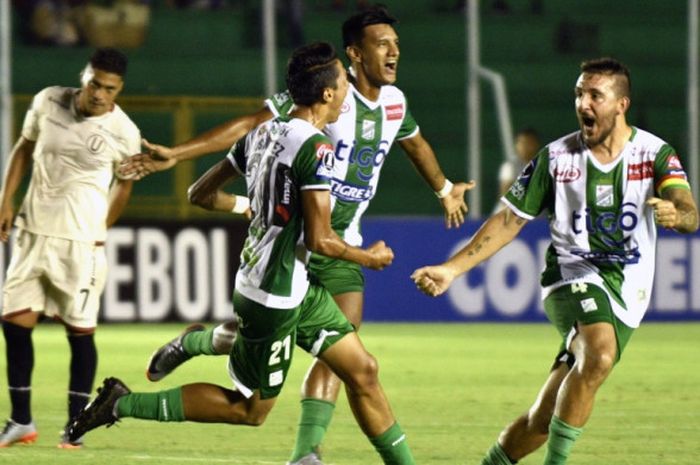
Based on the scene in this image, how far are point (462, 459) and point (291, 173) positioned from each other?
7.51ft

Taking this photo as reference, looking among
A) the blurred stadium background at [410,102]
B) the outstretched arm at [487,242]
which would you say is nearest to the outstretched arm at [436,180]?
the outstretched arm at [487,242]

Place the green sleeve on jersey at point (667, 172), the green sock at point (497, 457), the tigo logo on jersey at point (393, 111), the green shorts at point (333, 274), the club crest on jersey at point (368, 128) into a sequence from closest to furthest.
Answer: the green sleeve on jersey at point (667, 172) → the green sock at point (497, 457) → the green shorts at point (333, 274) → the club crest on jersey at point (368, 128) → the tigo logo on jersey at point (393, 111)

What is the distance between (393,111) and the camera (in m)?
9.22

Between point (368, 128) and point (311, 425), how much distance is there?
63.2 inches

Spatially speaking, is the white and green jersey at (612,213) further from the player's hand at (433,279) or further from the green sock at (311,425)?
the green sock at (311,425)

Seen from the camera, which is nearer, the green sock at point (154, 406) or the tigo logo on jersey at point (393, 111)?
the green sock at point (154, 406)

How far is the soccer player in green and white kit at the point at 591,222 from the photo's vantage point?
7832 mm

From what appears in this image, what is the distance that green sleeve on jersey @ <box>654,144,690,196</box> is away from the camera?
782cm

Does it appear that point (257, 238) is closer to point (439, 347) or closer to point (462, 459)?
point (462, 459)

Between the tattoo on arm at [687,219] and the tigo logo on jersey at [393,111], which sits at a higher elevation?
the tigo logo on jersey at [393,111]

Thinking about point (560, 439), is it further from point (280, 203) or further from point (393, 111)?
point (393, 111)

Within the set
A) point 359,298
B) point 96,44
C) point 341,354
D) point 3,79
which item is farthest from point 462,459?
point 96,44

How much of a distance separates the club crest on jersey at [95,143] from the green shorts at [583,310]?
10.1 ft

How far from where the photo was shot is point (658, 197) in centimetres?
786
